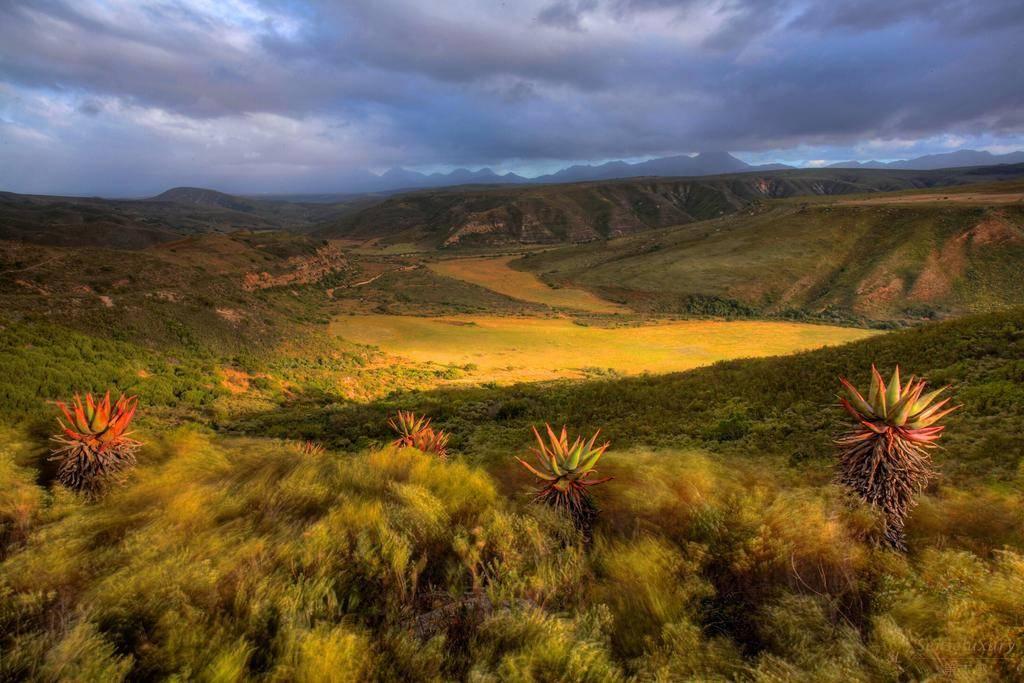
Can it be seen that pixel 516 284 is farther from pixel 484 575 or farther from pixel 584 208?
pixel 584 208

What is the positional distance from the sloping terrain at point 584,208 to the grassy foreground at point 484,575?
128m

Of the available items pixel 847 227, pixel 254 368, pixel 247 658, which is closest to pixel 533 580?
pixel 247 658

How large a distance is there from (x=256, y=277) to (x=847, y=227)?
261 ft

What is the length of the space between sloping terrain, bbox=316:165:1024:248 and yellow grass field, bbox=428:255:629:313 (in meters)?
42.1

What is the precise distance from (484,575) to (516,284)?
233 ft

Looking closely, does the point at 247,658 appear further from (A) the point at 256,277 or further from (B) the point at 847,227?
(B) the point at 847,227

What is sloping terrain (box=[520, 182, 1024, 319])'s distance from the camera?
51.3 metres

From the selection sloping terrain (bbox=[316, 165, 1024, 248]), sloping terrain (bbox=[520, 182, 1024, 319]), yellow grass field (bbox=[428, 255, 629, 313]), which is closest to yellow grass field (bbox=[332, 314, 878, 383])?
sloping terrain (bbox=[520, 182, 1024, 319])

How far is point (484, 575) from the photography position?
3.46 meters

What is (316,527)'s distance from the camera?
3832mm

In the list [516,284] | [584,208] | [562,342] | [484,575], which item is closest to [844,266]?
[516,284]

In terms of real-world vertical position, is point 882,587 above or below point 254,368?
above

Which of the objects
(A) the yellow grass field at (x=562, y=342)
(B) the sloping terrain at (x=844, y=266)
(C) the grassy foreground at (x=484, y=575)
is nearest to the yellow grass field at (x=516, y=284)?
(B) the sloping terrain at (x=844, y=266)

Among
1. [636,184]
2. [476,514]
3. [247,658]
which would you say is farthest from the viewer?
[636,184]
